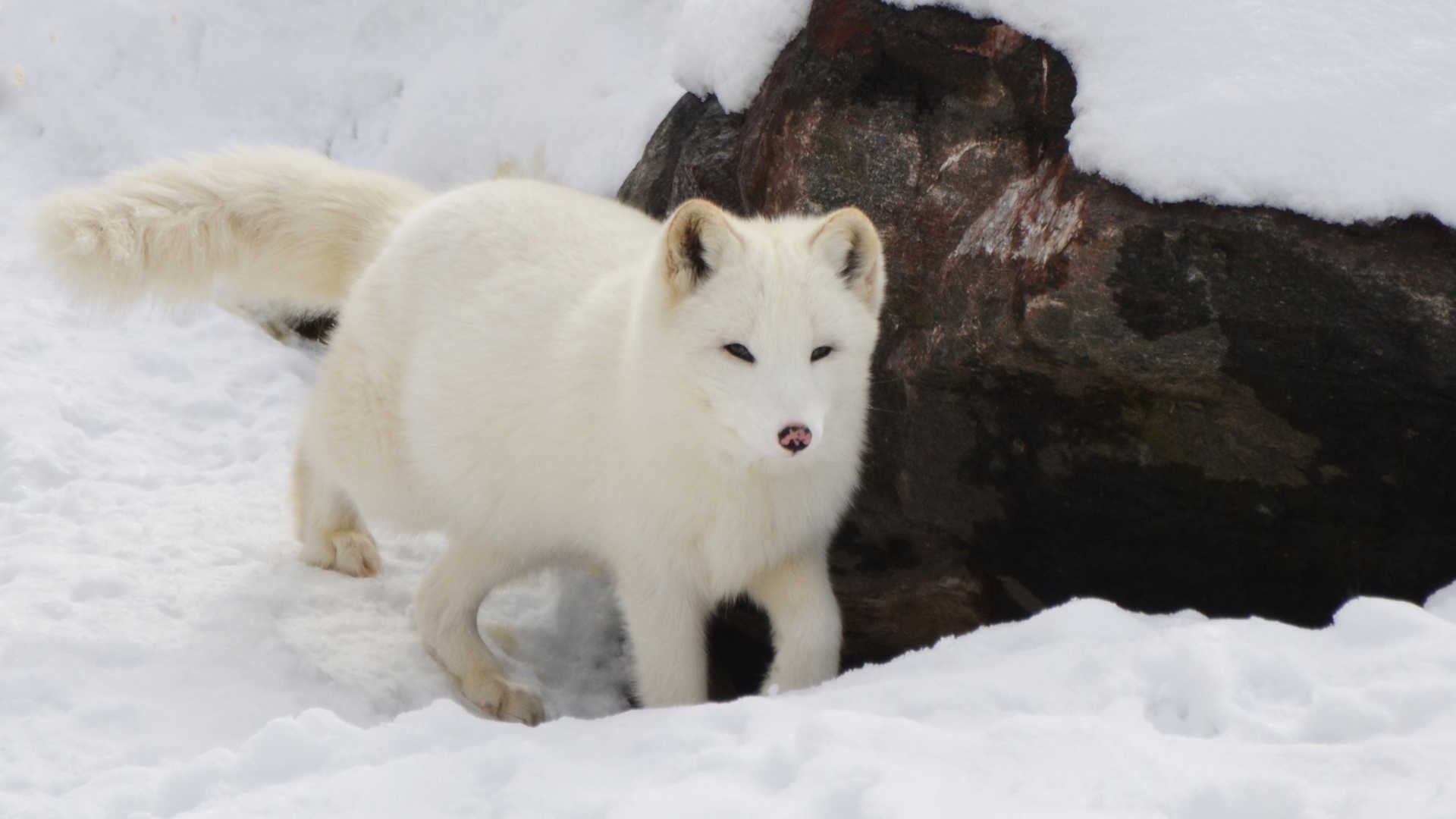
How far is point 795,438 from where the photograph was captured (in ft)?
9.20

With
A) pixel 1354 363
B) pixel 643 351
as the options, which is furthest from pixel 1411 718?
pixel 643 351

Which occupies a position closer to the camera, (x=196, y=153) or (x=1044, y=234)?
(x=1044, y=234)

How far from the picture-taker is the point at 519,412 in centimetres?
358

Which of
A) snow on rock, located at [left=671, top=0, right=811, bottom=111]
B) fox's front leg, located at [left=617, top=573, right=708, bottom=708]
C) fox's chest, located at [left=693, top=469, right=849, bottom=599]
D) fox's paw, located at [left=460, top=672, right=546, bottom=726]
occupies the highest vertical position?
snow on rock, located at [left=671, top=0, right=811, bottom=111]

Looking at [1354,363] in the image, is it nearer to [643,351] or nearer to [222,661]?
[643,351]

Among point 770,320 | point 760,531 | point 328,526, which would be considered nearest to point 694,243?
point 770,320

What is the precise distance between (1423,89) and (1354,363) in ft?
2.19

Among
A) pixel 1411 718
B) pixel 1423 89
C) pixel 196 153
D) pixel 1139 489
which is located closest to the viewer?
pixel 1411 718

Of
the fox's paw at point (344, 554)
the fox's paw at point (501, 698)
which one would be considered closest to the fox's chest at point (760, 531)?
the fox's paw at point (501, 698)

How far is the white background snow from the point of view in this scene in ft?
7.11

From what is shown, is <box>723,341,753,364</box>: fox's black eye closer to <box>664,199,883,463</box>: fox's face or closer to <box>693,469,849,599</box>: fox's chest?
<box>664,199,883,463</box>: fox's face

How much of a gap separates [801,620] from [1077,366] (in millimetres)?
1007

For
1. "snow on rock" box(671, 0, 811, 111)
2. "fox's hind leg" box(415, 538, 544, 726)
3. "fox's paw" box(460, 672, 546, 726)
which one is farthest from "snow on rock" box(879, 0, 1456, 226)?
"fox's paw" box(460, 672, 546, 726)

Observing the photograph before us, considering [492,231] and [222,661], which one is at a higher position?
[492,231]
